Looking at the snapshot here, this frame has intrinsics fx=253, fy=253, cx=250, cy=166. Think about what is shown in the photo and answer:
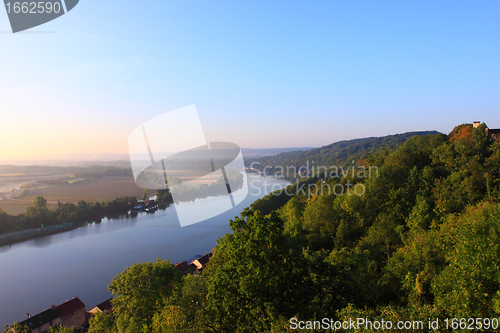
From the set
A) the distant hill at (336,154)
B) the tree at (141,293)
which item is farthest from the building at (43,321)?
the distant hill at (336,154)

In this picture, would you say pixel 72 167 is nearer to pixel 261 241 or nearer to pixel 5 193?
pixel 5 193

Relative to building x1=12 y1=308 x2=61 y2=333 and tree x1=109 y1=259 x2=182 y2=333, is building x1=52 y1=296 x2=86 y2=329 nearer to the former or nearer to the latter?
building x1=12 y1=308 x2=61 y2=333

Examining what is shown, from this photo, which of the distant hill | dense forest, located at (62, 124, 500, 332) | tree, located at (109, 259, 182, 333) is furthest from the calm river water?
the distant hill

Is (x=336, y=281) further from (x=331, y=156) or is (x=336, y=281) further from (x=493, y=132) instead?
(x=331, y=156)

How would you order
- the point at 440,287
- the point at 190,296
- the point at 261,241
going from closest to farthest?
the point at 261,241 → the point at 440,287 → the point at 190,296

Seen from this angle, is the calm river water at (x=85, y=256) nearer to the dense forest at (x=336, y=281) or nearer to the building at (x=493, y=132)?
the dense forest at (x=336, y=281)

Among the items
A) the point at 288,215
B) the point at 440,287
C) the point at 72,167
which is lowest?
the point at 288,215

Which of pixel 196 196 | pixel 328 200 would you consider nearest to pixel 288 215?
pixel 328 200
